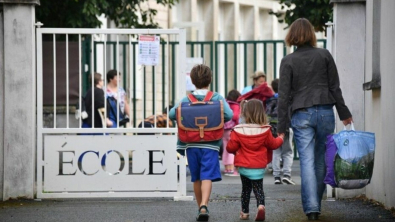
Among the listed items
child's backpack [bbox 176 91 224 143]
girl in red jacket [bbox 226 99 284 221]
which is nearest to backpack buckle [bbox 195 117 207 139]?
child's backpack [bbox 176 91 224 143]

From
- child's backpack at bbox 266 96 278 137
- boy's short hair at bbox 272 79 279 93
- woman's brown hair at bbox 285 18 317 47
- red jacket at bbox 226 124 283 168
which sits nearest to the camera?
woman's brown hair at bbox 285 18 317 47

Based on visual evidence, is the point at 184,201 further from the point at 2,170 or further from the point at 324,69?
the point at 324,69

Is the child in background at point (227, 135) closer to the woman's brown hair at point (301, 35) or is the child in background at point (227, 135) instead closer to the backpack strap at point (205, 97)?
the backpack strap at point (205, 97)

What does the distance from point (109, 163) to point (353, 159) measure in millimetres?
3707

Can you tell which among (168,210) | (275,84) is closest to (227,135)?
(275,84)

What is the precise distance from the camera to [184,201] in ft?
47.1

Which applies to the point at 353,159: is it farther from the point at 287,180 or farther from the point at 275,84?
the point at 275,84

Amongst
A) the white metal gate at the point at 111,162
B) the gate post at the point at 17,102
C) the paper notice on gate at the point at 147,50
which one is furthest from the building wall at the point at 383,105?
the gate post at the point at 17,102

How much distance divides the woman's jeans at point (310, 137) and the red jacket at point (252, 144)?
321 millimetres

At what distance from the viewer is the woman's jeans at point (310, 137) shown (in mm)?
11758

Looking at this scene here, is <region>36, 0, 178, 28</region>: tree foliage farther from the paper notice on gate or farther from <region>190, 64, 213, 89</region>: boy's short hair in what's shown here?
<region>190, 64, 213, 89</region>: boy's short hair

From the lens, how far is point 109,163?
47.1 feet

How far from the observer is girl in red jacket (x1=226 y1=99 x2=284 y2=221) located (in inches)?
474

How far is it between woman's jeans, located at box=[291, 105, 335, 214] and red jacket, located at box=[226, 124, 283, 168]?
32cm
